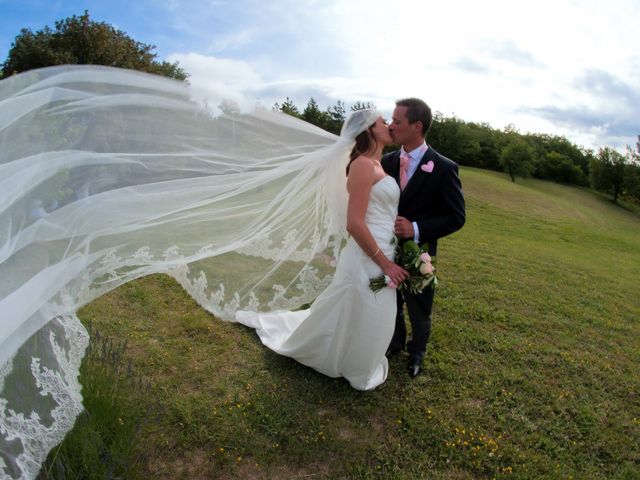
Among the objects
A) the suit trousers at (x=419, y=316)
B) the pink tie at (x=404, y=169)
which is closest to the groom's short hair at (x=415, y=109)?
the pink tie at (x=404, y=169)

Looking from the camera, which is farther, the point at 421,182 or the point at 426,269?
the point at 421,182

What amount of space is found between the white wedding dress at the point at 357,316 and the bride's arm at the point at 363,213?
0.46 feet

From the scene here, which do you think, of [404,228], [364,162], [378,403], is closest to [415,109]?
[364,162]

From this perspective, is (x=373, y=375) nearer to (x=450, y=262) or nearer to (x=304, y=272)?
(x=304, y=272)

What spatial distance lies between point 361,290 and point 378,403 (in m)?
1.17

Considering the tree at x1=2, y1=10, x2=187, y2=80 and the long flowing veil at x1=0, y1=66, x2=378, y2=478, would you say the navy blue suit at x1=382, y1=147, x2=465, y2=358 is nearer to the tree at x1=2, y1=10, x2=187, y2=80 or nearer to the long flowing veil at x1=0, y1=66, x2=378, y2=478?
the long flowing veil at x1=0, y1=66, x2=378, y2=478

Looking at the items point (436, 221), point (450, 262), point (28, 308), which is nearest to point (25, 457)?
point (28, 308)

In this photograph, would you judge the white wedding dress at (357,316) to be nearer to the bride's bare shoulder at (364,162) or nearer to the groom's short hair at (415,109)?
the bride's bare shoulder at (364,162)

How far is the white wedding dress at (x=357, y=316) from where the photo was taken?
14.1ft

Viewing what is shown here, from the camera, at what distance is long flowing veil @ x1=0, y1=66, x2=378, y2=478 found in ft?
8.66

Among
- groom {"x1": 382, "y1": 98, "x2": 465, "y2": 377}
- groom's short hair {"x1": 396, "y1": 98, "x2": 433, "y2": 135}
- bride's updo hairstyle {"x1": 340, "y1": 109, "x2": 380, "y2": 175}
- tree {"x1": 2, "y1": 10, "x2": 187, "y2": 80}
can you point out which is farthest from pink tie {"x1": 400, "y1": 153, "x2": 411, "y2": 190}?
tree {"x1": 2, "y1": 10, "x2": 187, "y2": 80}

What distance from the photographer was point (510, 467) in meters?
3.86

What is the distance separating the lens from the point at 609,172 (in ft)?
151

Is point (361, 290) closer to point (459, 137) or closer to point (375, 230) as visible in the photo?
point (375, 230)
